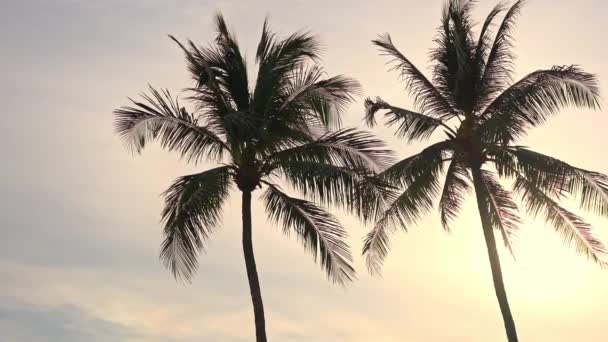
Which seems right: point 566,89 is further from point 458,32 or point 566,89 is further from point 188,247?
point 188,247

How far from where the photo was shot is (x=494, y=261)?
21.9 m

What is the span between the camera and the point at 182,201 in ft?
64.2

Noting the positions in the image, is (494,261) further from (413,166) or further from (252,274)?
(252,274)

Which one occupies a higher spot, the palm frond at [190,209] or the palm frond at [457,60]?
the palm frond at [457,60]

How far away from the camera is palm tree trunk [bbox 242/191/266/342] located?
19.5m

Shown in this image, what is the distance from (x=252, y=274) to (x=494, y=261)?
663cm

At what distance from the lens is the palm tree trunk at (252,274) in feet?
64.0

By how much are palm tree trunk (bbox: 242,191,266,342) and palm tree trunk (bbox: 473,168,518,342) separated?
20.9ft

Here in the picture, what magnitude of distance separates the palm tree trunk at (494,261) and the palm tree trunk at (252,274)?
6357mm

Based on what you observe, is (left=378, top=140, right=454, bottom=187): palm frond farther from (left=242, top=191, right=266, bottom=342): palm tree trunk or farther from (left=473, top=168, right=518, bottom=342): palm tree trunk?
(left=242, top=191, right=266, bottom=342): palm tree trunk

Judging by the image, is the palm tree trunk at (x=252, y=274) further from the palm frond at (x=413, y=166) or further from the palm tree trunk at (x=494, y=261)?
the palm tree trunk at (x=494, y=261)

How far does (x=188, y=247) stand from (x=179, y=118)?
131 inches

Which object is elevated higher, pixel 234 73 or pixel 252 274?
pixel 234 73

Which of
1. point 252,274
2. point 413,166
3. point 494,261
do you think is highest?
point 413,166
